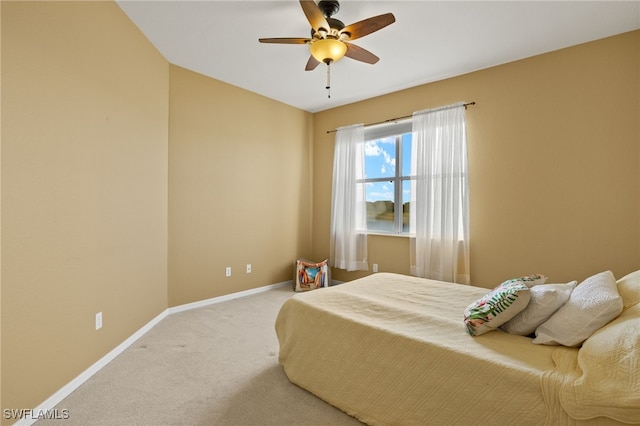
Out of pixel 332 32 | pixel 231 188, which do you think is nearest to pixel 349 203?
pixel 231 188

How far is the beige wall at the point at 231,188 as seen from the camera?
3354 mm

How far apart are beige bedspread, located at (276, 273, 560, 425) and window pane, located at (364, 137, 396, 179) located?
227cm

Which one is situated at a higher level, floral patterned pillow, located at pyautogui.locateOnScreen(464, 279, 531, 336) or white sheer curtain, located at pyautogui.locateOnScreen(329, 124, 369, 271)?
white sheer curtain, located at pyautogui.locateOnScreen(329, 124, 369, 271)

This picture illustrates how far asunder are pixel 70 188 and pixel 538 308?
2.79 meters

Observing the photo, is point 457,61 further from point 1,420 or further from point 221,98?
point 1,420

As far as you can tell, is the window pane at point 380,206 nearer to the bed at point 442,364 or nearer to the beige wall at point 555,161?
the beige wall at point 555,161

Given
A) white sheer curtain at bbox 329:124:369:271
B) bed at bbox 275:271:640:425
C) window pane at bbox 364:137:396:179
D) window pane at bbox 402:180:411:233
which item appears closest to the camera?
bed at bbox 275:271:640:425

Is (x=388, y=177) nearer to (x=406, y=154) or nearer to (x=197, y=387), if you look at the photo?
(x=406, y=154)

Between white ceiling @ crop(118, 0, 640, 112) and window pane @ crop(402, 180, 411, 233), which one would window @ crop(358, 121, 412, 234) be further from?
white ceiling @ crop(118, 0, 640, 112)

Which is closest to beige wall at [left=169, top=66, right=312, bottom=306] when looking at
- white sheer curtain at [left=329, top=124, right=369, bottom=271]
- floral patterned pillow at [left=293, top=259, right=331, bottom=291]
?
floral patterned pillow at [left=293, top=259, right=331, bottom=291]

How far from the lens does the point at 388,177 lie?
13.7ft

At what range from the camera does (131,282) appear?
8.48ft

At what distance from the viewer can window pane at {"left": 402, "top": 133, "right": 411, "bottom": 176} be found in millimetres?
4000

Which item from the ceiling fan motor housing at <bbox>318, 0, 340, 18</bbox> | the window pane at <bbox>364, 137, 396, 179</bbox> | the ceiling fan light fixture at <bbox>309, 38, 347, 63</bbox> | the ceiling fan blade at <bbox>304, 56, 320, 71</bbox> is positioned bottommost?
the window pane at <bbox>364, 137, 396, 179</bbox>
